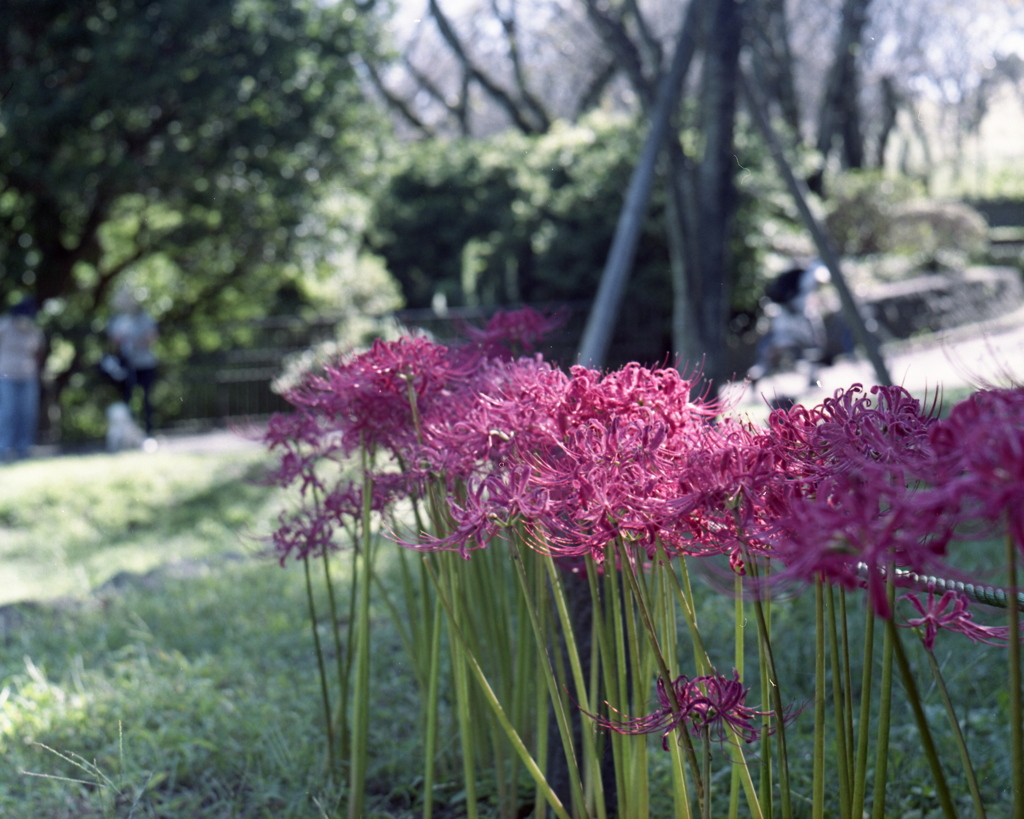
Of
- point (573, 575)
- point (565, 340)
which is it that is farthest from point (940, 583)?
point (565, 340)

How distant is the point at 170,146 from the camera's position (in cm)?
1196

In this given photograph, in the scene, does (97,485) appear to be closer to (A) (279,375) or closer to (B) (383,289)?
(A) (279,375)

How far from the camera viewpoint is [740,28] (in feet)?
20.5

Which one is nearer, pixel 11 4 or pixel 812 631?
pixel 812 631

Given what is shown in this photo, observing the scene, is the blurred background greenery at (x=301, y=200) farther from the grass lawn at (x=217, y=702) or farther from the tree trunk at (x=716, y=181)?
the grass lawn at (x=217, y=702)

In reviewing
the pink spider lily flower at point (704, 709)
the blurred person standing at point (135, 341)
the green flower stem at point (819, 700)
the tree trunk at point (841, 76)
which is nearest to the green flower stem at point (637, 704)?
the pink spider lily flower at point (704, 709)

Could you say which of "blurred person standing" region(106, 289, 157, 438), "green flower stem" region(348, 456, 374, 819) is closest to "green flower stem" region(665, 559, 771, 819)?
"green flower stem" region(348, 456, 374, 819)

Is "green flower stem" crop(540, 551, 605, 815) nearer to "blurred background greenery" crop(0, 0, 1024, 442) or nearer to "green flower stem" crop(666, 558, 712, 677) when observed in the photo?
"green flower stem" crop(666, 558, 712, 677)

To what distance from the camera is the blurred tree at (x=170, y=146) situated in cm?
1141

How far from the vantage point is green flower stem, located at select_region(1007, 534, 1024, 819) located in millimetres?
1006

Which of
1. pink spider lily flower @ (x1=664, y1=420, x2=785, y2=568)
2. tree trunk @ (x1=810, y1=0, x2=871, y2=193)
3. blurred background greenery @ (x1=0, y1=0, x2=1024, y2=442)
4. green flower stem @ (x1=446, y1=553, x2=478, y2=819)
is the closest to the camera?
pink spider lily flower @ (x1=664, y1=420, x2=785, y2=568)

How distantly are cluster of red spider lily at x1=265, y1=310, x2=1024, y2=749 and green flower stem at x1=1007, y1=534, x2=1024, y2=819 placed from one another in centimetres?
6

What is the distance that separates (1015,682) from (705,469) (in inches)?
17.6

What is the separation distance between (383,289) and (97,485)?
8.93 meters
